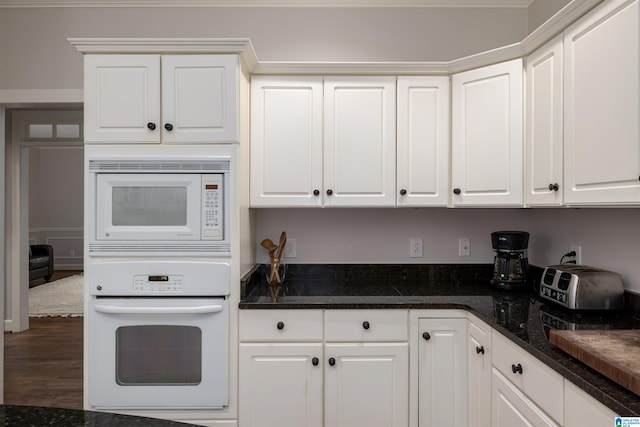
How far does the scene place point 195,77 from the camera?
204 centimetres

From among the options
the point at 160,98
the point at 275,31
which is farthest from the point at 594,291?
the point at 275,31

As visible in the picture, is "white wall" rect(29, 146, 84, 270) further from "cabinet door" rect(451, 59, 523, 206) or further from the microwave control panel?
"cabinet door" rect(451, 59, 523, 206)

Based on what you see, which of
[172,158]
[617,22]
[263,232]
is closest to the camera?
[617,22]

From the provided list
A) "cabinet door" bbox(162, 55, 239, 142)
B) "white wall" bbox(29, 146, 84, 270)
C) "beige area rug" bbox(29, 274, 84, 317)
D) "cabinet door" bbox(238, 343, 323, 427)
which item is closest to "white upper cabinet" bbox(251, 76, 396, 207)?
"cabinet door" bbox(162, 55, 239, 142)

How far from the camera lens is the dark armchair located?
6.76 m

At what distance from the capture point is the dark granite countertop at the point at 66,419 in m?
0.83

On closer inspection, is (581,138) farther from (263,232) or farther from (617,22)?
(263,232)

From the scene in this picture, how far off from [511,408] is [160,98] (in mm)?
2041

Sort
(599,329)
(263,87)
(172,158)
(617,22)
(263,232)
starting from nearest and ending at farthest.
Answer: (617,22), (599,329), (172,158), (263,87), (263,232)

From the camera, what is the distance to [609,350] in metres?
1.24

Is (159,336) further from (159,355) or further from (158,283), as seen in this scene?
(158,283)

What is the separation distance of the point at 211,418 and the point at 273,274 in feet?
2.74

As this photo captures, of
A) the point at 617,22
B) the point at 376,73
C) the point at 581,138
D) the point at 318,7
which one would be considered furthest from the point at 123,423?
the point at 318,7

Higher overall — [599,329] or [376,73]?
[376,73]
